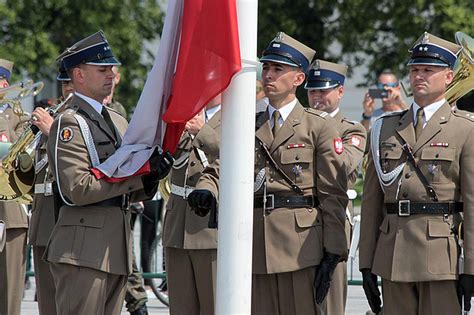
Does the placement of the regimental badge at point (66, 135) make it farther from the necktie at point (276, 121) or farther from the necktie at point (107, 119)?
the necktie at point (276, 121)

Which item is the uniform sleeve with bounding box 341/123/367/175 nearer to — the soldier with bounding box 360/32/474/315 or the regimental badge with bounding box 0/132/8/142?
the soldier with bounding box 360/32/474/315

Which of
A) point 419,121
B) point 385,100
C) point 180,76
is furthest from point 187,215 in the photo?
point 385,100

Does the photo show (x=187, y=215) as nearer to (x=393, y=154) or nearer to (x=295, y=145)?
(x=295, y=145)

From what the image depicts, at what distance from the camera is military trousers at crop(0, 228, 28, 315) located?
409 inches

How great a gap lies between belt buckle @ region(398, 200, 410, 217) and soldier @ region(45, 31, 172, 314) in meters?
1.35

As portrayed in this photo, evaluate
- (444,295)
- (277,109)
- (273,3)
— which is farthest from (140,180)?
(273,3)

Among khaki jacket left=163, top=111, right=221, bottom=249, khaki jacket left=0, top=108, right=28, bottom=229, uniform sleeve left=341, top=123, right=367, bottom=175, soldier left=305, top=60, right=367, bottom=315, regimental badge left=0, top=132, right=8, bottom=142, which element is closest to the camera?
khaki jacket left=163, top=111, right=221, bottom=249

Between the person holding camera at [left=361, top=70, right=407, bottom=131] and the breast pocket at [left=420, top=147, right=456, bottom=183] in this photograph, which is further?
the person holding camera at [left=361, top=70, right=407, bottom=131]

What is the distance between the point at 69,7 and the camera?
27.3 metres

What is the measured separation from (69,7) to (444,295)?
67.8 feet

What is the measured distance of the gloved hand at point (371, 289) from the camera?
7.81 m

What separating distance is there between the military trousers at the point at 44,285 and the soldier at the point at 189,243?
3.09 ft

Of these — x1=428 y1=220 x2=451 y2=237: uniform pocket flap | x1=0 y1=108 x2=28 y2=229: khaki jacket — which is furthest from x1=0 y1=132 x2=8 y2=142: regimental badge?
x1=428 y1=220 x2=451 y2=237: uniform pocket flap

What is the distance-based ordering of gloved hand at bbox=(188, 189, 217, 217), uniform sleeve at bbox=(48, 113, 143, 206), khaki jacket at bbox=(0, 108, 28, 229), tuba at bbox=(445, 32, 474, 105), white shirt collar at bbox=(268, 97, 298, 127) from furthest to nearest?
khaki jacket at bbox=(0, 108, 28, 229)
tuba at bbox=(445, 32, 474, 105)
white shirt collar at bbox=(268, 97, 298, 127)
uniform sleeve at bbox=(48, 113, 143, 206)
gloved hand at bbox=(188, 189, 217, 217)
